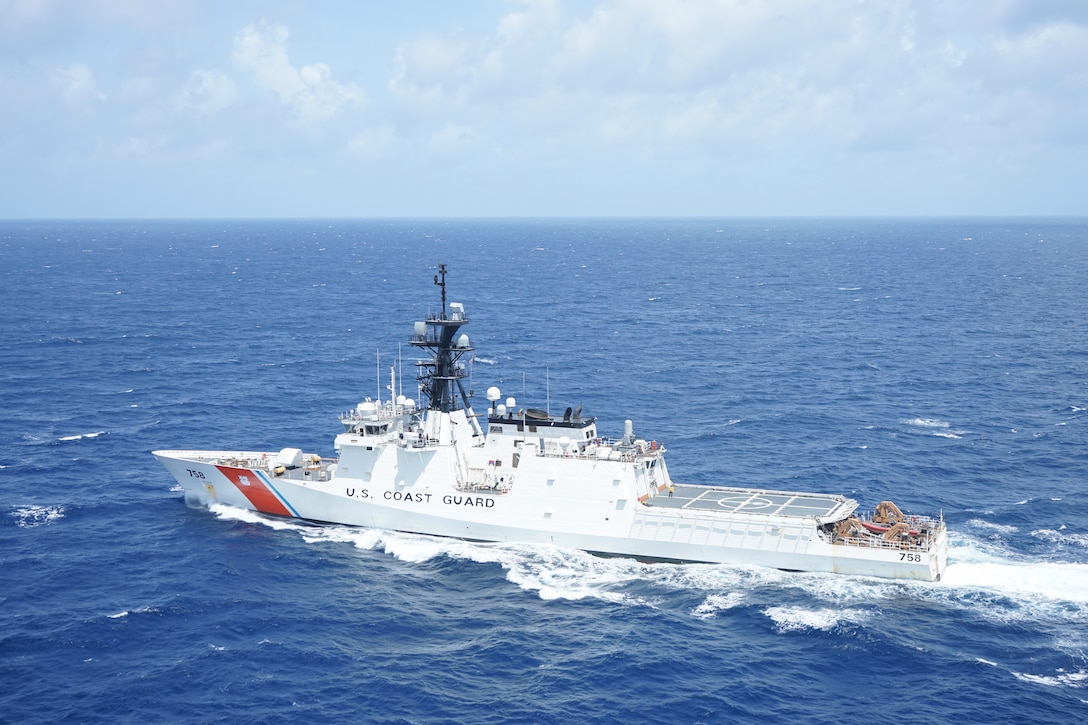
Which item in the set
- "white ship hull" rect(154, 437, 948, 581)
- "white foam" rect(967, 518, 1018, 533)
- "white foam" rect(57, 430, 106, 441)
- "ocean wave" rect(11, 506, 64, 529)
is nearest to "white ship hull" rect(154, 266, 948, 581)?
"white ship hull" rect(154, 437, 948, 581)

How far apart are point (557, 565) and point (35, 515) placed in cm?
2807

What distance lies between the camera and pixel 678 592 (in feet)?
143

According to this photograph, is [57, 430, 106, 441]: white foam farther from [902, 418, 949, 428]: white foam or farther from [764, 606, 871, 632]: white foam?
[902, 418, 949, 428]: white foam

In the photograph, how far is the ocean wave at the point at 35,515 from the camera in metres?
50.9

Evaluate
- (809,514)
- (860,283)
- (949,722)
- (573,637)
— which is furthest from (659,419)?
(860,283)

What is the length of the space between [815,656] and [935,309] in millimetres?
100069

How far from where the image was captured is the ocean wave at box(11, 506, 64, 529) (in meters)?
50.9

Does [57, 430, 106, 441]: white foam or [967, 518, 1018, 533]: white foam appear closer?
[967, 518, 1018, 533]: white foam

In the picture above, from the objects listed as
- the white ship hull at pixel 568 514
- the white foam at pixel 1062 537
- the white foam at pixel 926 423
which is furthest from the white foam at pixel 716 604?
the white foam at pixel 926 423

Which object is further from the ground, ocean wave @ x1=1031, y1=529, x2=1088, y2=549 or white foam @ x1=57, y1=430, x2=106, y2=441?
white foam @ x1=57, y1=430, x2=106, y2=441

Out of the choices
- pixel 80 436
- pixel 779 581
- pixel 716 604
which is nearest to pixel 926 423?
pixel 779 581

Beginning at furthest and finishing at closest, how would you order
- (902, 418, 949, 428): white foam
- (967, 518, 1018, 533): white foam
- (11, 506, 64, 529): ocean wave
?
(902, 418, 949, 428): white foam, (11, 506, 64, 529): ocean wave, (967, 518, 1018, 533): white foam

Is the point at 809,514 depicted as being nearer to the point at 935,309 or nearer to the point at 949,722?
the point at 949,722

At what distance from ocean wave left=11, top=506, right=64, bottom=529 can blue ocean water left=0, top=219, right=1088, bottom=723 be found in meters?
0.25
